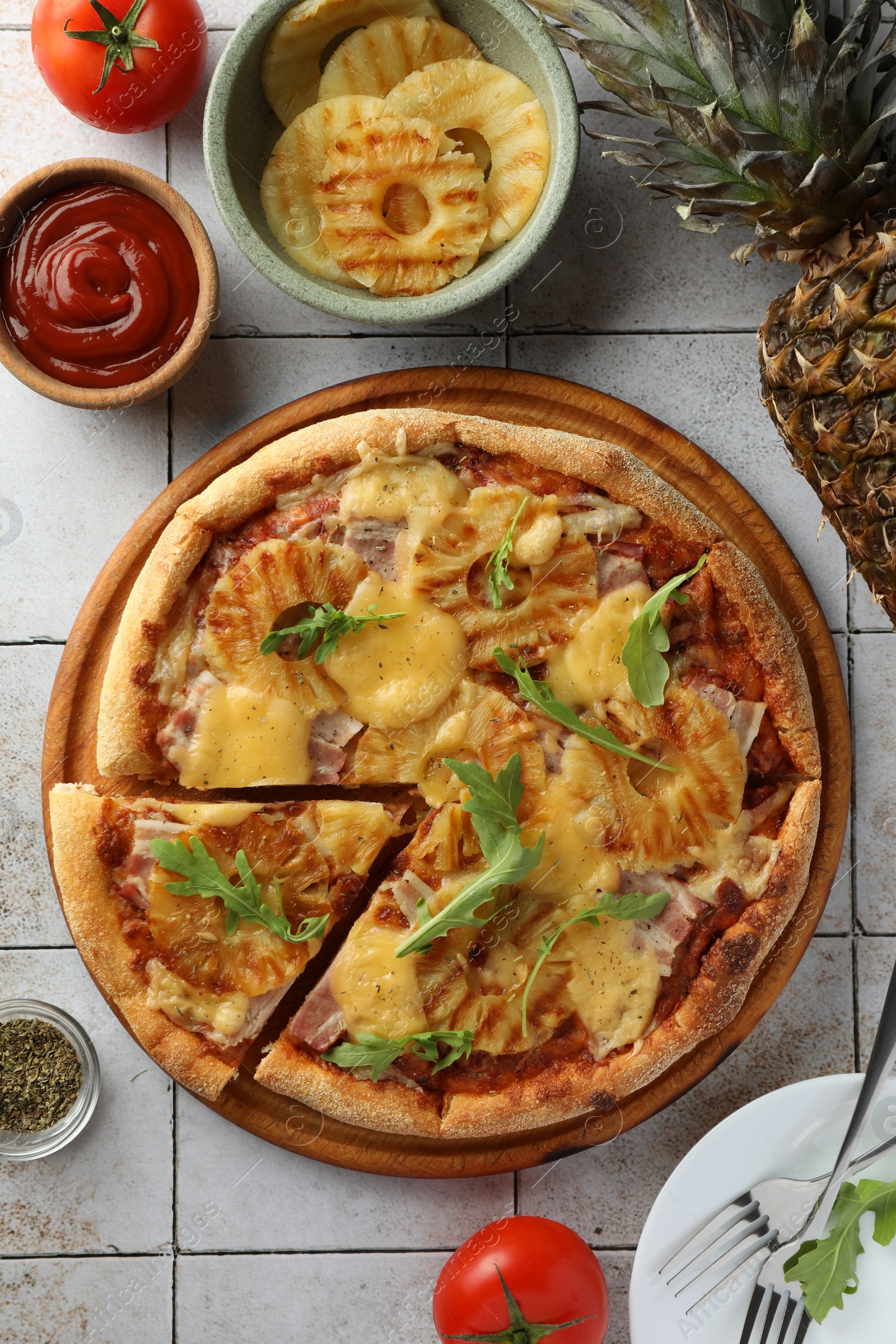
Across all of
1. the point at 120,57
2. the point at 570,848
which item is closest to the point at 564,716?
the point at 570,848

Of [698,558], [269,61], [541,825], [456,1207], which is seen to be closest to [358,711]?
[541,825]

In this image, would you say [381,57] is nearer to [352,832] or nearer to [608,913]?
[352,832]

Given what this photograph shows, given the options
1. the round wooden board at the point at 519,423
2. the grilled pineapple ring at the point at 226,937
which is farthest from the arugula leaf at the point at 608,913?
the grilled pineapple ring at the point at 226,937

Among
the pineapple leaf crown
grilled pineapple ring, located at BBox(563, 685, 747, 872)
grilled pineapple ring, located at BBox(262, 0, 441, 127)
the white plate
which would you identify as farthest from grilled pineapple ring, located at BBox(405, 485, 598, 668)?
the white plate

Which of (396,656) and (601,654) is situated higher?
(396,656)

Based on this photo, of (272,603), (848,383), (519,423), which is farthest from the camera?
(519,423)

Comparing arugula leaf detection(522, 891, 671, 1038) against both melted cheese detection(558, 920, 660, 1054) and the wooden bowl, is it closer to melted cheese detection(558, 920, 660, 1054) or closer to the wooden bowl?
melted cheese detection(558, 920, 660, 1054)
